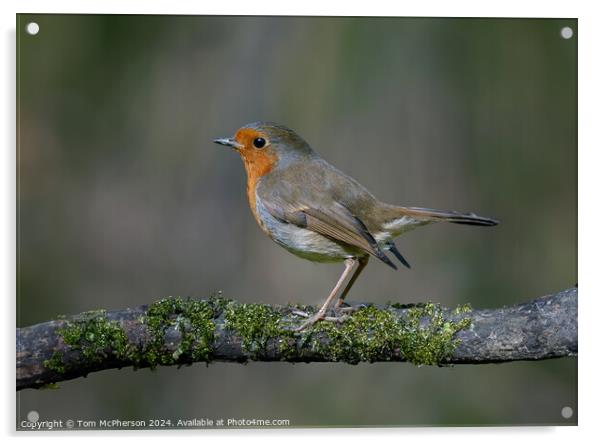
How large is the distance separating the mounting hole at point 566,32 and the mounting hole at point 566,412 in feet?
5.70

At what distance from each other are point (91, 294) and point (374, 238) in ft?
5.93

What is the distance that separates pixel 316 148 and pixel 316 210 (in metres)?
1.05

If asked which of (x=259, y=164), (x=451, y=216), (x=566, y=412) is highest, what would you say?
(x=259, y=164)

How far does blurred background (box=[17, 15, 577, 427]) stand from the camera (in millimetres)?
3170

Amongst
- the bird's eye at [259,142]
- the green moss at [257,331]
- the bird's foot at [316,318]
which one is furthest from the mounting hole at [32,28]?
the bird's foot at [316,318]

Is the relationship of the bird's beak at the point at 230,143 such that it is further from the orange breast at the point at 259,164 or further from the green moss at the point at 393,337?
the green moss at the point at 393,337

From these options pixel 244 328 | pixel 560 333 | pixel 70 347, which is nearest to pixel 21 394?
pixel 70 347

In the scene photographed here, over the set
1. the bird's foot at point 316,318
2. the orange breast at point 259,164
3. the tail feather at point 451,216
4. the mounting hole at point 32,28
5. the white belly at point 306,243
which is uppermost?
the mounting hole at point 32,28

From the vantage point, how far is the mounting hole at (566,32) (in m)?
3.11

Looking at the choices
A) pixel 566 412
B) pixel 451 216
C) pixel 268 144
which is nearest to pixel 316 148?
pixel 268 144

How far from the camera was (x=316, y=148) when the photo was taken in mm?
4047

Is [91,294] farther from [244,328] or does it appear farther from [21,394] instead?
[244,328]

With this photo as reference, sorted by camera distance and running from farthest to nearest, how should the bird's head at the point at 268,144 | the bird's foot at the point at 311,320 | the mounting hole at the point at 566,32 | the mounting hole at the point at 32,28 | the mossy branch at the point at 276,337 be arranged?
the bird's head at the point at 268,144, the mounting hole at the point at 566,32, the mounting hole at the point at 32,28, the bird's foot at the point at 311,320, the mossy branch at the point at 276,337

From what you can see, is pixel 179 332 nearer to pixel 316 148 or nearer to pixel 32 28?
pixel 32 28
